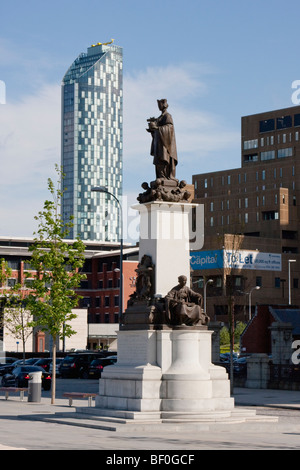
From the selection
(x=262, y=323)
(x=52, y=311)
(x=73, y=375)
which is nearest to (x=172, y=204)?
(x=52, y=311)

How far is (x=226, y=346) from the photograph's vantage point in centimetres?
10356

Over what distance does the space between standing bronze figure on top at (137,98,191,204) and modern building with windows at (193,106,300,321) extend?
86199 millimetres

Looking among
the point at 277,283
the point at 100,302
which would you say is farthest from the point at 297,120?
the point at 100,302

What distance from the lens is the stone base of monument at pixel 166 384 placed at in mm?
22188

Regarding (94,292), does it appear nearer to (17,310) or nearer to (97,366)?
(17,310)

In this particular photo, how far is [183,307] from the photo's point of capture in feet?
76.1

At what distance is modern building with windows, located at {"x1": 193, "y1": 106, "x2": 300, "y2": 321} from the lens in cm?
12219

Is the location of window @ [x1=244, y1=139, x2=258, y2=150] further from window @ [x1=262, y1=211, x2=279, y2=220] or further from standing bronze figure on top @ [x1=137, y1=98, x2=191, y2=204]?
standing bronze figure on top @ [x1=137, y1=98, x2=191, y2=204]

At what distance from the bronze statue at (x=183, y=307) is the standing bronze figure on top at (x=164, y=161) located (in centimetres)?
247

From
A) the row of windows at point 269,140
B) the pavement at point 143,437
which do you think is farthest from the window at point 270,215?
the pavement at point 143,437

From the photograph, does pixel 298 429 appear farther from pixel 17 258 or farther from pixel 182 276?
pixel 17 258

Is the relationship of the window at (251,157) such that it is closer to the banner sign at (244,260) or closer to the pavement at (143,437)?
the banner sign at (244,260)

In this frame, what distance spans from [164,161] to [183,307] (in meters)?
4.37

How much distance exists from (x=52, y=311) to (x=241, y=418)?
12577mm
